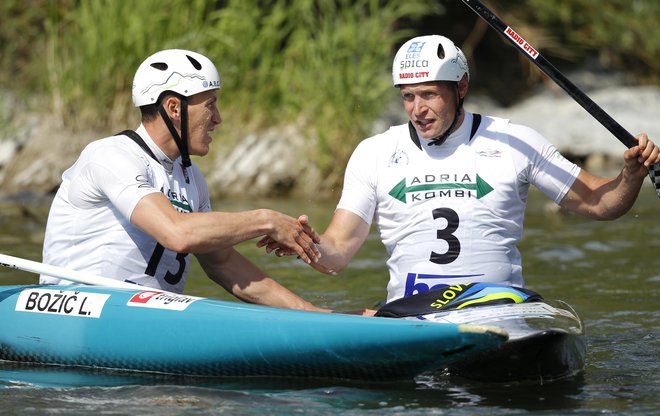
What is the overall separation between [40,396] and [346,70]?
8208 millimetres

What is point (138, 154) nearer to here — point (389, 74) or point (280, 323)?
point (280, 323)

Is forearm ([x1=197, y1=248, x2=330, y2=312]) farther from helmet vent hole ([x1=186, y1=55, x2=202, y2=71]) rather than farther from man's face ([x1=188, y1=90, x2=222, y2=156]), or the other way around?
helmet vent hole ([x1=186, y1=55, x2=202, y2=71])

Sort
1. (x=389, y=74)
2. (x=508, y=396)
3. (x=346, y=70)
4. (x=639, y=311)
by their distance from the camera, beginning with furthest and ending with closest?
(x=389, y=74) → (x=346, y=70) → (x=639, y=311) → (x=508, y=396)

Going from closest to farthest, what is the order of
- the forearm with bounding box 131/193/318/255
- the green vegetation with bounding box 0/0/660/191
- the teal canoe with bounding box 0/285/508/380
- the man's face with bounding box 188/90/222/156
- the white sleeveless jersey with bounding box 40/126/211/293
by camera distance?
1. the teal canoe with bounding box 0/285/508/380
2. the forearm with bounding box 131/193/318/255
3. the white sleeveless jersey with bounding box 40/126/211/293
4. the man's face with bounding box 188/90/222/156
5. the green vegetation with bounding box 0/0/660/191

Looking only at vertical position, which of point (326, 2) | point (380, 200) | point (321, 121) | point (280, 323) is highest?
point (326, 2)

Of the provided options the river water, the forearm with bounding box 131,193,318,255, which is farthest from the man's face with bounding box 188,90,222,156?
the river water

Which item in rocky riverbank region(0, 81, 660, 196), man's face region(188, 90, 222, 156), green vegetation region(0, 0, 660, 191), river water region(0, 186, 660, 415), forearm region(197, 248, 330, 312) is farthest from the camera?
rocky riverbank region(0, 81, 660, 196)

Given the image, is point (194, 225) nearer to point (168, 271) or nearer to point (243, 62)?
point (168, 271)

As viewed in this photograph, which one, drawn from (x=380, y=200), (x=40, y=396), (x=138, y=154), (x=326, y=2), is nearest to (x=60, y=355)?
(x=40, y=396)

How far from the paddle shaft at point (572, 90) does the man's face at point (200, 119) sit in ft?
4.96

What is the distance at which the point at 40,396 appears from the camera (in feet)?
17.6

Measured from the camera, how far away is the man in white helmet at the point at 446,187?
599cm

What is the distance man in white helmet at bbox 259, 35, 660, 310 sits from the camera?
236 inches

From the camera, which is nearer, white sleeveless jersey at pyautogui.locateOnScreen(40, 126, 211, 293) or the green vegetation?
white sleeveless jersey at pyautogui.locateOnScreen(40, 126, 211, 293)
